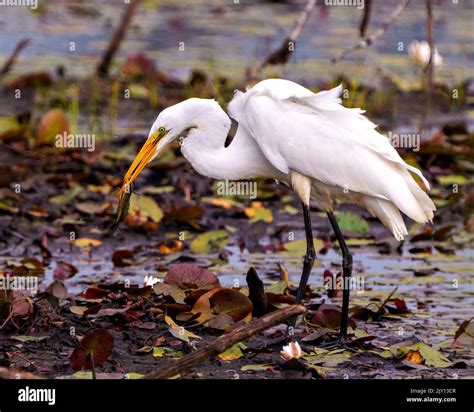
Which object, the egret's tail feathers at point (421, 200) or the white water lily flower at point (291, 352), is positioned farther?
the egret's tail feathers at point (421, 200)

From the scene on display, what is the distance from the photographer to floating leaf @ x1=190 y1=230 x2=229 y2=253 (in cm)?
958

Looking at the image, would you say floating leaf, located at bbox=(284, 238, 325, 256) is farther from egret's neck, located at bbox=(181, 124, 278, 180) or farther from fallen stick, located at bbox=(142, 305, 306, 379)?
fallen stick, located at bbox=(142, 305, 306, 379)

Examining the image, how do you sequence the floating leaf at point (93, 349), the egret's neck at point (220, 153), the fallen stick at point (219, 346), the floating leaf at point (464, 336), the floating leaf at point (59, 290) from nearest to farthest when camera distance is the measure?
the fallen stick at point (219, 346) → the floating leaf at point (93, 349) → the floating leaf at point (464, 336) → the egret's neck at point (220, 153) → the floating leaf at point (59, 290)

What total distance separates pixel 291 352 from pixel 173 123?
1.55 meters

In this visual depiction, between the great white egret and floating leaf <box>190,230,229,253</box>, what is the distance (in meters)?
1.97

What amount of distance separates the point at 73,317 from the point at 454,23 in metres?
12.5

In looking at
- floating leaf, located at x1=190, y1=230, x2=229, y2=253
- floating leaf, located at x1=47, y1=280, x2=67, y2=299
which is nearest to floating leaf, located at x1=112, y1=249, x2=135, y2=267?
floating leaf, located at x1=190, y1=230, x2=229, y2=253

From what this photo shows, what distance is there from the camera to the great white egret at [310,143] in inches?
291

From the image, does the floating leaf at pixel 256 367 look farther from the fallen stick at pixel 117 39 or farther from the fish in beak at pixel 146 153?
the fallen stick at pixel 117 39

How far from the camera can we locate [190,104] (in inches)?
297

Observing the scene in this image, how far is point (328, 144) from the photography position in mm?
7477

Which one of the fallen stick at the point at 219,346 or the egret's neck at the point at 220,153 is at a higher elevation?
the egret's neck at the point at 220,153

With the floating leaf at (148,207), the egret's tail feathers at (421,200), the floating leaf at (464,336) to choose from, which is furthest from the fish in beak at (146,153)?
the floating leaf at (148,207)

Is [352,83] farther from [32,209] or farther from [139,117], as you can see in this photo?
[32,209]
